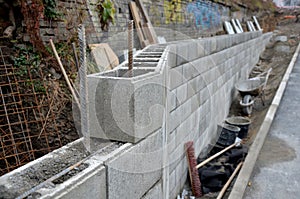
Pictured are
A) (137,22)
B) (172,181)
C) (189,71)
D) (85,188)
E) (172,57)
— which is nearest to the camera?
(85,188)

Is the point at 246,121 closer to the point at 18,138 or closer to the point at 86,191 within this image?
the point at 18,138

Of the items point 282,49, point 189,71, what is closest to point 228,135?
point 189,71

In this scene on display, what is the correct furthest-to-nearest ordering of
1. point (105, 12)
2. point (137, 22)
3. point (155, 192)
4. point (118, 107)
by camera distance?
1. point (137, 22)
2. point (105, 12)
3. point (155, 192)
4. point (118, 107)

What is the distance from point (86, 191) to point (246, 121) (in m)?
6.92

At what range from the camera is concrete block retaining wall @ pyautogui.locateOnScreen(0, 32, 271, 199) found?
1.94 metres

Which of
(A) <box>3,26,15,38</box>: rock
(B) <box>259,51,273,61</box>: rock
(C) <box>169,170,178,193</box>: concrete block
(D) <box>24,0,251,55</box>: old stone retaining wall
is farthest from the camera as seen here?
(B) <box>259,51,273,61</box>: rock

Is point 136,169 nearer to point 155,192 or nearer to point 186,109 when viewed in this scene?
point 155,192

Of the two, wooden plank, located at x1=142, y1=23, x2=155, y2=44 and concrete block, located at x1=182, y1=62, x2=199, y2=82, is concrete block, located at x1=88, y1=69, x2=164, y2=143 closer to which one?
concrete block, located at x1=182, y1=62, x2=199, y2=82

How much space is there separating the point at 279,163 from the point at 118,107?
373cm

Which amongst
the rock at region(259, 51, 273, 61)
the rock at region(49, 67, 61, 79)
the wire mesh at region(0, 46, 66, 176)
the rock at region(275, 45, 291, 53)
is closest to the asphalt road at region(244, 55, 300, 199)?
the wire mesh at region(0, 46, 66, 176)

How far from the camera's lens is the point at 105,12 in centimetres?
701

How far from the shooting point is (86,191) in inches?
70.4

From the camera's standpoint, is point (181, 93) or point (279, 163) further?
point (279, 163)

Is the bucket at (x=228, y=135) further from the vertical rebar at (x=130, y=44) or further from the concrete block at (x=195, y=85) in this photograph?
the vertical rebar at (x=130, y=44)
